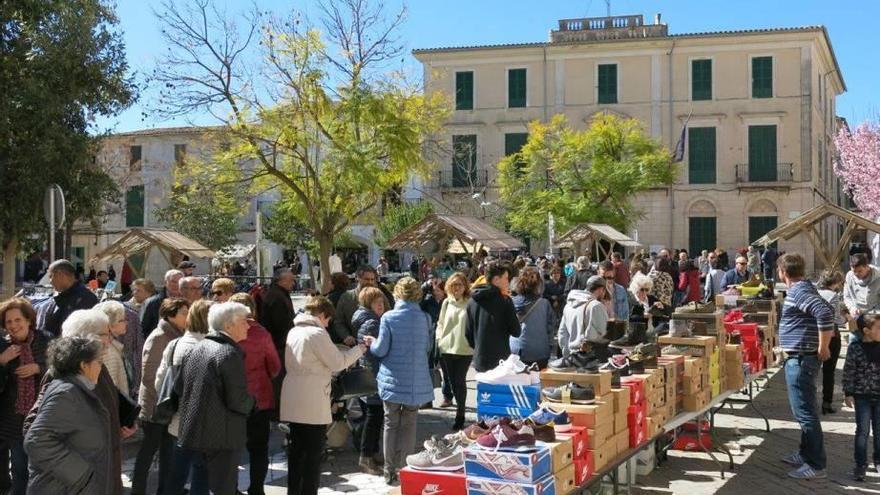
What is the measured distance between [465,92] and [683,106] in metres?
9.67

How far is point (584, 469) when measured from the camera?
5.04m

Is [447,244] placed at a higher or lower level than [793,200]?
lower

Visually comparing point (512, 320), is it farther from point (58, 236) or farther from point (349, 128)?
point (58, 236)

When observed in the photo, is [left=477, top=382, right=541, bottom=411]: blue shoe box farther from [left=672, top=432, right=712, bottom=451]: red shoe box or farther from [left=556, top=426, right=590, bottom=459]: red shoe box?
[left=672, top=432, right=712, bottom=451]: red shoe box

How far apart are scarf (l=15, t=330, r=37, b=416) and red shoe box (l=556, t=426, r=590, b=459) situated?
3396mm

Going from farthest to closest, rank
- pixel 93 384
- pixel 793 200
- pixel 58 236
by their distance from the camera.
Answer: pixel 793 200, pixel 58 236, pixel 93 384

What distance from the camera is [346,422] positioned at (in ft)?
26.1

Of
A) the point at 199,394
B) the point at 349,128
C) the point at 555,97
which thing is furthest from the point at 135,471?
the point at 555,97

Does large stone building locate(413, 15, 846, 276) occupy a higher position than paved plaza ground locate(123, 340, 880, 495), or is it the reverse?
large stone building locate(413, 15, 846, 276)

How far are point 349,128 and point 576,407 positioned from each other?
10.1 metres

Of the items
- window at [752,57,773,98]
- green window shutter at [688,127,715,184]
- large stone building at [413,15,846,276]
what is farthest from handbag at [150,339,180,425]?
window at [752,57,773,98]

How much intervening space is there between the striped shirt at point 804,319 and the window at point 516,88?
32807 mm

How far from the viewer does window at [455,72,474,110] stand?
130 feet

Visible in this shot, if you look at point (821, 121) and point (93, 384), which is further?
point (821, 121)
